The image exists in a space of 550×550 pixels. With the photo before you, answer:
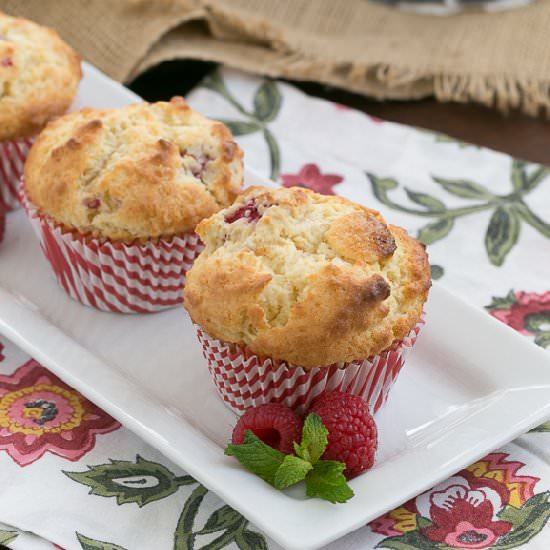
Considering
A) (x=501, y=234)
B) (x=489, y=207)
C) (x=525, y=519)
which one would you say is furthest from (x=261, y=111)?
(x=525, y=519)

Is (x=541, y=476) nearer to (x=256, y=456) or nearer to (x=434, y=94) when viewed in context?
(x=256, y=456)

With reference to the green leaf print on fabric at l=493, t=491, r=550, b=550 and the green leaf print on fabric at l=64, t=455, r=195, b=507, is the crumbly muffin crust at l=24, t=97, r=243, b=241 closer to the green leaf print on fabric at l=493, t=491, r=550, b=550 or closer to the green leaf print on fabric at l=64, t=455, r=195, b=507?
the green leaf print on fabric at l=64, t=455, r=195, b=507

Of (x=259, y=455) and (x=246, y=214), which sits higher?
(x=246, y=214)

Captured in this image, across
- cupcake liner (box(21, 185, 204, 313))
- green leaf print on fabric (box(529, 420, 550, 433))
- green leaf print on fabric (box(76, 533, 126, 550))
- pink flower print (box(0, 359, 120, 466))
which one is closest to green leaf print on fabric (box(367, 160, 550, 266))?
green leaf print on fabric (box(529, 420, 550, 433))

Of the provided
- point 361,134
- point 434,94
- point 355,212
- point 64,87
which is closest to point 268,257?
point 355,212

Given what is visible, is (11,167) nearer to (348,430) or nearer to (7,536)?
(7,536)

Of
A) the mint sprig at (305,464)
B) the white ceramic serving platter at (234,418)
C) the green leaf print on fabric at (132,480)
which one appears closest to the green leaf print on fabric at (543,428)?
the white ceramic serving platter at (234,418)

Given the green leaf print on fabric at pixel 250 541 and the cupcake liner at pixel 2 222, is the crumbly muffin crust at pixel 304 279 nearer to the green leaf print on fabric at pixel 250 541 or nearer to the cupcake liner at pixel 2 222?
the green leaf print on fabric at pixel 250 541
